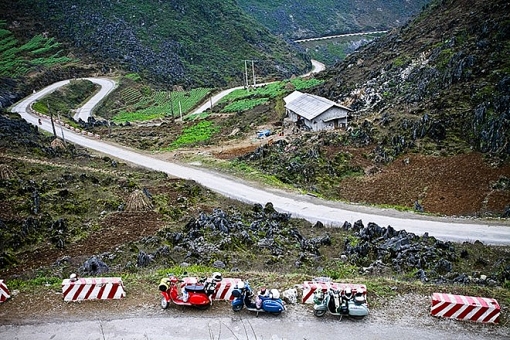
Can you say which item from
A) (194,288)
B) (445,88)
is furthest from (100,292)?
(445,88)

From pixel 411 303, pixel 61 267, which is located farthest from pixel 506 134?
pixel 61 267

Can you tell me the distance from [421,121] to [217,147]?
986 inches

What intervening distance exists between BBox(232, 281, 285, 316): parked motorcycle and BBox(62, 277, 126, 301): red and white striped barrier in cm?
464

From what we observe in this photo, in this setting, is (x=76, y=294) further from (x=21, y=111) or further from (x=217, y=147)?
(x=21, y=111)

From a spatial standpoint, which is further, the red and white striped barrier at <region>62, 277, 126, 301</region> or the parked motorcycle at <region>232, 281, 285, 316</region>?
the red and white striped barrier at <region>62, 277, 126, 301</region>

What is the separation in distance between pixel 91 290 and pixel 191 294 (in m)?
4.03

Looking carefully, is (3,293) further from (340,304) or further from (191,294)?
(340,304)

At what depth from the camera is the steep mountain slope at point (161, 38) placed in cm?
11631

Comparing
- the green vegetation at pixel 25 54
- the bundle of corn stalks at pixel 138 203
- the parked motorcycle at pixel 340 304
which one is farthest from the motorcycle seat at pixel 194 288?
the green vegetation at pixel 25 54

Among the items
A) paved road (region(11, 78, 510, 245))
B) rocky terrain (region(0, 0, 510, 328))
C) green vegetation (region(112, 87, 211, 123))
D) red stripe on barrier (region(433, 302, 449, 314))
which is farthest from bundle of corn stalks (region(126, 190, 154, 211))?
green vegetation (region(112, 87, 211, 123))

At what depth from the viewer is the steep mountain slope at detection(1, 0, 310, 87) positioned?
116 metres

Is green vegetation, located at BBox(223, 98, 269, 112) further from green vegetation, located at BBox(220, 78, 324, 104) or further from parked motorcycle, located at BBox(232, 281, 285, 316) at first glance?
parked motorcycle, located at BBox(232, 281, 285, 316)

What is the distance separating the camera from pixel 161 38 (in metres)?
128

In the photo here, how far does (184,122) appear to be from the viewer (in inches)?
3100
